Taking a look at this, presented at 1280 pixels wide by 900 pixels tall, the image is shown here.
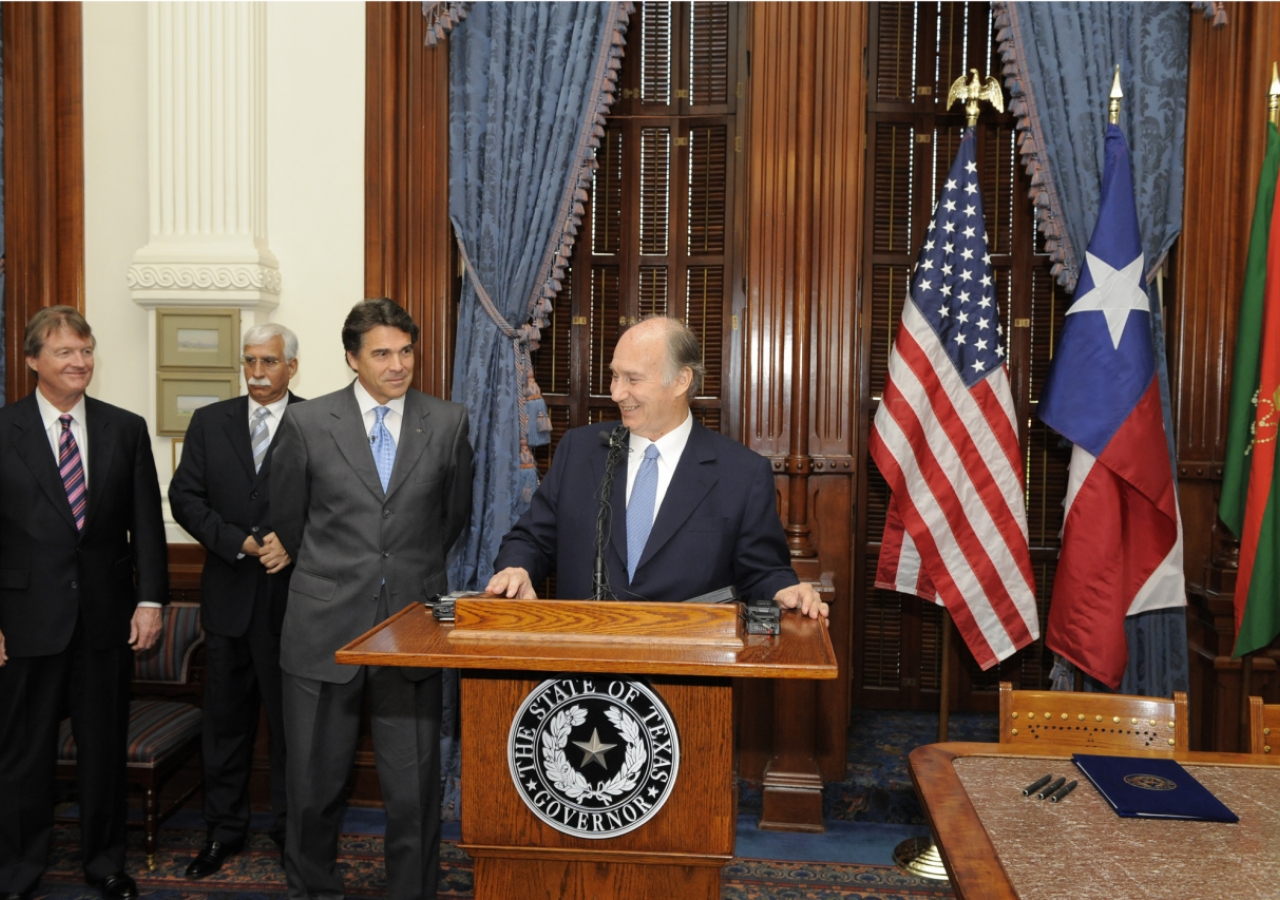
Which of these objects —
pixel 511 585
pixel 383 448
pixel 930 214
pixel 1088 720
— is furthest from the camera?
pixel 930 214

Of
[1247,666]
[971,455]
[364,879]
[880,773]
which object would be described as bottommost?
[364,879]

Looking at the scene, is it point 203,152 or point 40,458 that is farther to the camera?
point 203,152

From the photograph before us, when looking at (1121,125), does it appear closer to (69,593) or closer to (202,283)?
(202,283)

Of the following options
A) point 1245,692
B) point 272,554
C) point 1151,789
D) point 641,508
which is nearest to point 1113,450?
point 1245,692

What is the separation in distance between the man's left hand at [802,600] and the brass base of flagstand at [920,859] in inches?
70.5

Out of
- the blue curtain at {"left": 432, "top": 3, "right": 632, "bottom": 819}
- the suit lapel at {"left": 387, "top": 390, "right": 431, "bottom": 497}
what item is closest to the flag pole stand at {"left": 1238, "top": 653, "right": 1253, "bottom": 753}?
the blue curtain at {"left": 432, "top": 3, "right": 632, "bottom": 819}

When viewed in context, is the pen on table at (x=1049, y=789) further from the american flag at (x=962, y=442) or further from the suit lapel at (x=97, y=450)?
the suit lapel at (x=97, y=450)

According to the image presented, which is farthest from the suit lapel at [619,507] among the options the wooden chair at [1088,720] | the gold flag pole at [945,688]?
the gold flag pole at [945,688]

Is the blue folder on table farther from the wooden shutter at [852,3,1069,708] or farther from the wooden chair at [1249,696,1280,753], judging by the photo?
the wooden shutter at [852,3,1069,708]

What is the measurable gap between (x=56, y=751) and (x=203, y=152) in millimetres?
2487

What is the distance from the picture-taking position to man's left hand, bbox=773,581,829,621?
2.43 meters

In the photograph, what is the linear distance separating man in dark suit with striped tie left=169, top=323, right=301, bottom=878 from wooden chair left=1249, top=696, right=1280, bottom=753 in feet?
10.0

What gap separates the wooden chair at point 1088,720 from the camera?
267cm

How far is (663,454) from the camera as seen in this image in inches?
110
